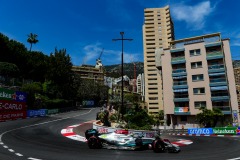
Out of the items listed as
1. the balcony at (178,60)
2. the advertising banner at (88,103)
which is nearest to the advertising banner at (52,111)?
the advertising banner at (88,103)

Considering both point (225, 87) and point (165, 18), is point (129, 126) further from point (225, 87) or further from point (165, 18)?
point (165, 18)

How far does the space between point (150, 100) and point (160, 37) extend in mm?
38643

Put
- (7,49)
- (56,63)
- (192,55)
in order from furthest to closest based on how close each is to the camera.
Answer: (7,49) → (56,63) → (192,55)

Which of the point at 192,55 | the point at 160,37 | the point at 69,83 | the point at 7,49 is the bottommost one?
the point at 69,83

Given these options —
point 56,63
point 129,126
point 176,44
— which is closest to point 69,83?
point 56,63

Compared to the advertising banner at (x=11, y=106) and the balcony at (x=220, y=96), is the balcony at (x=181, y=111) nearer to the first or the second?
the balcony at (x=220, y=96)

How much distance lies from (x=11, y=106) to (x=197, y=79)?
41.0 m

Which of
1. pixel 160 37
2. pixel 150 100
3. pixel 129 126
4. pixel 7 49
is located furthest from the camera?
pixel 160 37

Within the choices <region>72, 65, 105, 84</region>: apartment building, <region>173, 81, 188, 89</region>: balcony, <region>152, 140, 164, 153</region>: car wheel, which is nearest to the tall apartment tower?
<region>72, 65, 105, 84</region>: apartment building

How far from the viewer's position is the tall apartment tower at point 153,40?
370ft

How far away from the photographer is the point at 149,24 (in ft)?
411

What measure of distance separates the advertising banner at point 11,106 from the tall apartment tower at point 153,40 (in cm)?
7474

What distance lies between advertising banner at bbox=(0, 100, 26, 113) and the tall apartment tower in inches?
2943

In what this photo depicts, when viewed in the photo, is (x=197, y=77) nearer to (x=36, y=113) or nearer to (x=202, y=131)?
(x=202, y=131)
